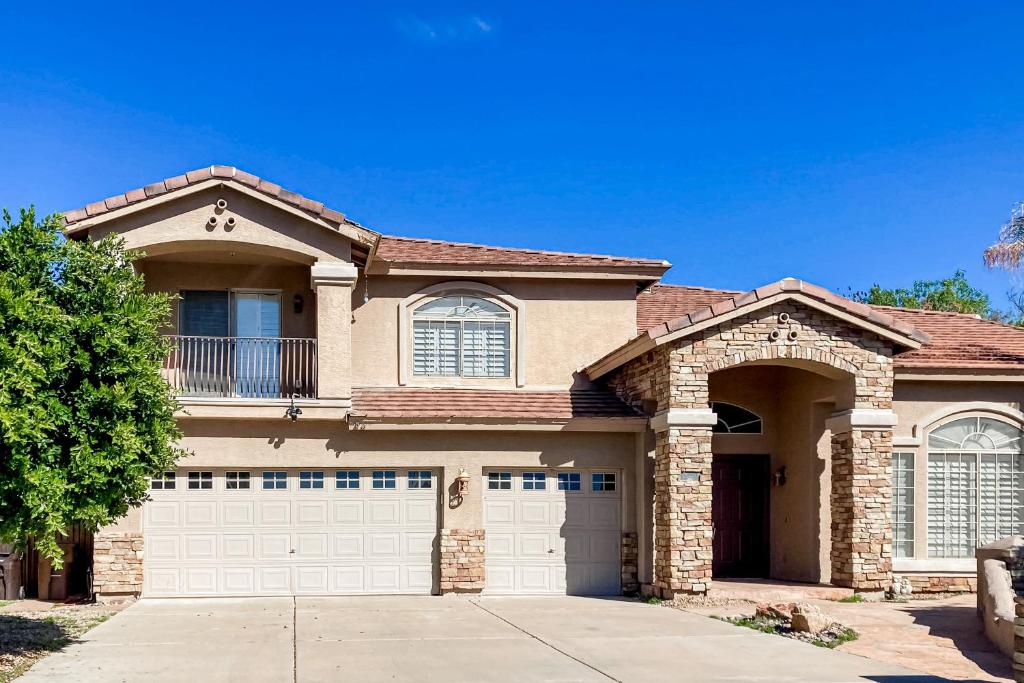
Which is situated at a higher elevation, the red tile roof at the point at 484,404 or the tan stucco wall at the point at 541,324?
the tan stucco wall at the point at 541,324

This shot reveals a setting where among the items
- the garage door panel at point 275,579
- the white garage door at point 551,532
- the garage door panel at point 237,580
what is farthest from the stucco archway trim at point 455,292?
the garage door panel at point 237,580

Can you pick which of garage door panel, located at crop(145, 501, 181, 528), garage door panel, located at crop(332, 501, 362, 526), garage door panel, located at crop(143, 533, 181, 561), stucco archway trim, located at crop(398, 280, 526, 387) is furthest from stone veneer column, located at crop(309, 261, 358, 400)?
garage door panel, located at crop(143, 533, 181, 561)

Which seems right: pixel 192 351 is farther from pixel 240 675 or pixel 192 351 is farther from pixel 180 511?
pixel 240 675

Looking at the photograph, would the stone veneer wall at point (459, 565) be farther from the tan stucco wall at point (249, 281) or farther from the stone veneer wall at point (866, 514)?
the stone veneer wall at point (866, 514)

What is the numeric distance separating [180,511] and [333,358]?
3.38 m

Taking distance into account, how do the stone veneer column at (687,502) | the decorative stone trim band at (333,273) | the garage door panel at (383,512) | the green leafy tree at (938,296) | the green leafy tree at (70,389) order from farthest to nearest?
the green leafy tree at (938,296)
the garage door panel at (383,512)
the decorative stone trim band at (333,273)
the stone veneer column at (687,502)
the green leafy tree at (70,389)

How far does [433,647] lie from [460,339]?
24.5 feet

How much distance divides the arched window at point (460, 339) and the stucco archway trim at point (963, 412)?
7.00 meters

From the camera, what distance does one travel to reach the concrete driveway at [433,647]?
10281 mm

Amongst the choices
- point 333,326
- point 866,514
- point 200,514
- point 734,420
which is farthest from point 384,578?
point 866,514

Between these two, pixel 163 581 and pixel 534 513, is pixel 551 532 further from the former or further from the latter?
pixel 163 581

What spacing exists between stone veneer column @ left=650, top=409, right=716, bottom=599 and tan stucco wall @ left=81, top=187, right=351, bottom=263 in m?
5.93

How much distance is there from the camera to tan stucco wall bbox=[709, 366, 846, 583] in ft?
56.9

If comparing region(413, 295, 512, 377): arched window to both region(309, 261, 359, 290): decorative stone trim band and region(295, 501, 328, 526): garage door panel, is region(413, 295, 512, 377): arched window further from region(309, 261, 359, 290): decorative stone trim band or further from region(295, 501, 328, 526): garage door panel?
region(295, 501, 328, 526): garage door panel
